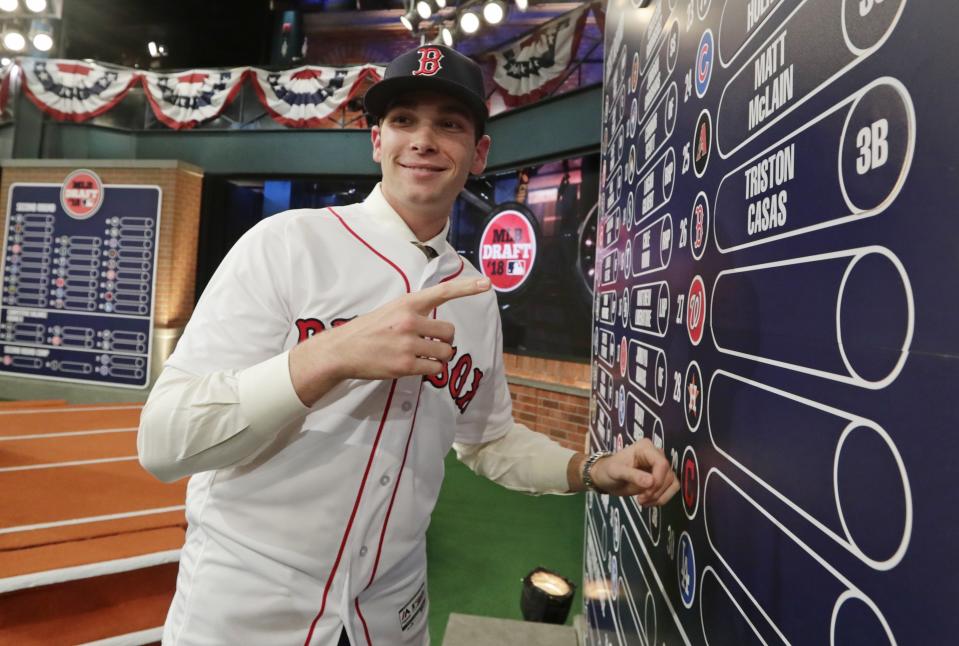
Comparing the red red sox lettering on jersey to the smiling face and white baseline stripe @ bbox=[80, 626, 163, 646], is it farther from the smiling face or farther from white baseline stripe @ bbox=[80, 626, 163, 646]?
white baseline stripe @ bbox=[80, 626, 163, 646]

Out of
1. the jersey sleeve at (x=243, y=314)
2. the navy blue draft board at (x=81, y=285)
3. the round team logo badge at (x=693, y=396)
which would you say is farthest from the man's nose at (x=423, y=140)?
the navy blue draft board at (x=81, y=285)

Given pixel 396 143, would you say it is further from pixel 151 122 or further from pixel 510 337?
pixel 151 122

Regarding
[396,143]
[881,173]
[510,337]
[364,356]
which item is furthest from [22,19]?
[881,173]

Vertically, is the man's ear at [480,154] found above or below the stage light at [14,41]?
below

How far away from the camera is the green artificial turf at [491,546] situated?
2900 millimetres

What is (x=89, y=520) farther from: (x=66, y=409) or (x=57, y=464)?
(x=66, y=409)

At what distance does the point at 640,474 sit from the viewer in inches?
43.0

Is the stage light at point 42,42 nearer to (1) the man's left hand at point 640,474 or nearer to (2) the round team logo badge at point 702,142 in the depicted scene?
(2) the round team logo badge at point 702,142

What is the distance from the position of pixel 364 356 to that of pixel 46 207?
8.04 metres

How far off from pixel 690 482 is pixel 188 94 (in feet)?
25.0

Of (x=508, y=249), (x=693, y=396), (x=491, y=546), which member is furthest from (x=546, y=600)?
(x=508, y=249)

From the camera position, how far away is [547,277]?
5938 millimetres

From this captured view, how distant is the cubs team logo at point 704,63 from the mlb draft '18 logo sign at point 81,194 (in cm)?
755

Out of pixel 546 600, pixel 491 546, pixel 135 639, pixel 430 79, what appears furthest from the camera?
pixel 491 546
